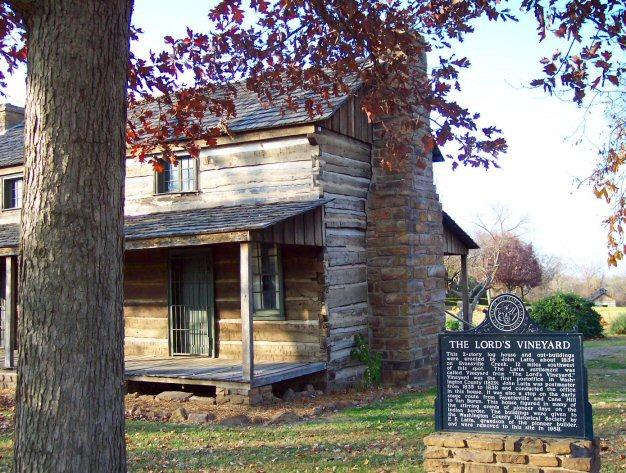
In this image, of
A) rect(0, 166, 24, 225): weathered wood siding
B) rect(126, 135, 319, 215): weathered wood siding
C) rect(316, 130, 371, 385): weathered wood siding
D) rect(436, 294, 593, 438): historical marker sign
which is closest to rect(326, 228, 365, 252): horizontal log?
rect(316, 130, 371, 385): weathered wood siding

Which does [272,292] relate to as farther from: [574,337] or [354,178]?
[574,337]

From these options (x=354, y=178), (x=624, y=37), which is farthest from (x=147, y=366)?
(x=624, y=37)

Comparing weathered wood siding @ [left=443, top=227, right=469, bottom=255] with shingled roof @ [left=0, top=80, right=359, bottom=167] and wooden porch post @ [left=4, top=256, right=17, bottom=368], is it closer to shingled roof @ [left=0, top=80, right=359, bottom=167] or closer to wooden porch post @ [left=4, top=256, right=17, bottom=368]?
shingled roof @ [left=0, top=80, right=359, bottom=167]

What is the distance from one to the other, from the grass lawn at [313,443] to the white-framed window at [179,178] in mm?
6099

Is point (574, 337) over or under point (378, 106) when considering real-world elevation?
under

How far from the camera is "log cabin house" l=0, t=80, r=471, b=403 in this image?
537 inches

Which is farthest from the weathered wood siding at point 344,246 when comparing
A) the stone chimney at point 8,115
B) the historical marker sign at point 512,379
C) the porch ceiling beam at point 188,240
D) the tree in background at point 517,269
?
the tree in background at point 517,269

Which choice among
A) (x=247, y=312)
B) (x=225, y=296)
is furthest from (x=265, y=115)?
(x=247, y=312)

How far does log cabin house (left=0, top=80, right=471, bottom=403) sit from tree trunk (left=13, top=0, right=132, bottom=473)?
7711 millimetres

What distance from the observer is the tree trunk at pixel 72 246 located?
176 inches

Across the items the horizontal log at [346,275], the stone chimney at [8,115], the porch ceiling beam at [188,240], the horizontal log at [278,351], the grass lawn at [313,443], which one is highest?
the stone chimney at [8,115]

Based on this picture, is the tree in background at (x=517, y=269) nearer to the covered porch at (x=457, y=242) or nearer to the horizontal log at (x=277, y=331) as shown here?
the covered porch at (x=457, y=242)

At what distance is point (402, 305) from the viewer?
14.8 metres

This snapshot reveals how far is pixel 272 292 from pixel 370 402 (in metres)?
2.99
